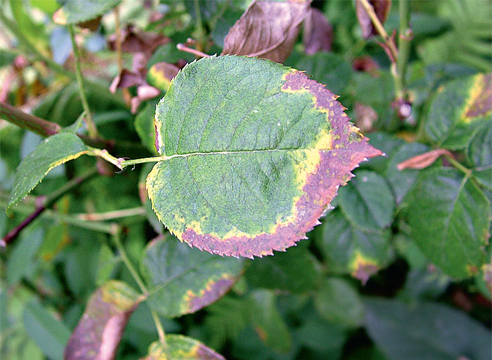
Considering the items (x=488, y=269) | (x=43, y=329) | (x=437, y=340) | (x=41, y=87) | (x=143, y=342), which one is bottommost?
(x=437, y=340)

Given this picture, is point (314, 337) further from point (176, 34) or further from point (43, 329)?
point (176, 34)

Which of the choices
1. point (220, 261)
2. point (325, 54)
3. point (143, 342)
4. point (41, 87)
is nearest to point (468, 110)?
point (325, 54)

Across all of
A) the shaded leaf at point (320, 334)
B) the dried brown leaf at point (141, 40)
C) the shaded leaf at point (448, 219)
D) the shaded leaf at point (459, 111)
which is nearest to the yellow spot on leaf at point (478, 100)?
the shaded leaf at point (459, 111)

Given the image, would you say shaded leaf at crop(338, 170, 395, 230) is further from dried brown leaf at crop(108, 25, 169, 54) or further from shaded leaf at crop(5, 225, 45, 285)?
shaded leaf at crop(5, 225, 45, 285)

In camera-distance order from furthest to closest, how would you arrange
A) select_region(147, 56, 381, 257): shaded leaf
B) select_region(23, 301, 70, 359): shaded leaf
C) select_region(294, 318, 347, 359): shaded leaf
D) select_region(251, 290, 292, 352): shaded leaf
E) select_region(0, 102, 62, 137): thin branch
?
select_region(294, 318, 347, 359): shaded leaf, select_region(251, 290, 292, 352): shaded leaf, select_region(23, 301, 70, 359): shaded leaf, select_region(0, 102, 62, 137): thin branch, select_region(147, 56, 381, 257): shaded leaf

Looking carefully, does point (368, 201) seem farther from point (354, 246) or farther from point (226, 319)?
point (226, 319)

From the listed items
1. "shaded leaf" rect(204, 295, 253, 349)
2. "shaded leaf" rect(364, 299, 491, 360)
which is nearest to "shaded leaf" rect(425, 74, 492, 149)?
"shaded leaf" rect(204, 295, 253, 349)

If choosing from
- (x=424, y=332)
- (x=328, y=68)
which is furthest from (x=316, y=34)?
(x=424, y=332)
